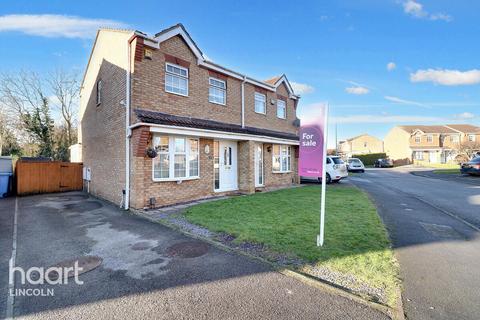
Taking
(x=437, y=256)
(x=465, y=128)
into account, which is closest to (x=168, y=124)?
(x=437, y=256)

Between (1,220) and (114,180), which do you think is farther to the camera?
(114,180)

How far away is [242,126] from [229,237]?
897 cm

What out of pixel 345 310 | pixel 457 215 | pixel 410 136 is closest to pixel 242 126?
pixel 457 215

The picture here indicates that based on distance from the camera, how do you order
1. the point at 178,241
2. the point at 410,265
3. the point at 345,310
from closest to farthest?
the point at 345,310 < the point at 410,265 < the point at 178,241

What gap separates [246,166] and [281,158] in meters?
4.26

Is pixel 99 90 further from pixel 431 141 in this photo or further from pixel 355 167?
pixel 431 141

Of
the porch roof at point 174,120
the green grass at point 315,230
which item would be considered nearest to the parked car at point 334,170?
the green grass at point 315,230

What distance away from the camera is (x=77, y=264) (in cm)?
477

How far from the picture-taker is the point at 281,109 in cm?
1806

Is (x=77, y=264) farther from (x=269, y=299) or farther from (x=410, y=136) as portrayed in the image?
(x=410, y=136)

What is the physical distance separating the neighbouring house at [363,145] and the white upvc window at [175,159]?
61755mm

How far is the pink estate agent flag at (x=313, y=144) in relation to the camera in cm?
566

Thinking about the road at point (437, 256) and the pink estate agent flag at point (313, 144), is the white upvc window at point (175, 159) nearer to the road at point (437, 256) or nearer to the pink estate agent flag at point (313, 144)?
the pink estate agent flag at point (313, 144)

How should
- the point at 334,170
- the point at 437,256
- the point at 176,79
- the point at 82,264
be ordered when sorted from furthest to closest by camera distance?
the point at 334,170
the point at 176,79
the point at 437,256
the point at 82,264
